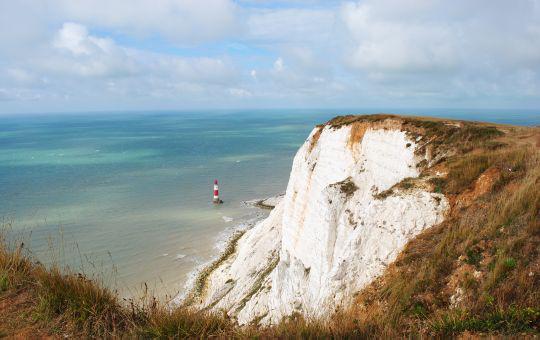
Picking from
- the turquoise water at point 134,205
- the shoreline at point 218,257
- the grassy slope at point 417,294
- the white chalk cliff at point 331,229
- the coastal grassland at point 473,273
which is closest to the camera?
the grassy slope at point 417,294

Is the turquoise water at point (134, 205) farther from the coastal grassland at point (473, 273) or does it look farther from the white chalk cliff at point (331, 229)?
the coastal grassland at point (473, 273)

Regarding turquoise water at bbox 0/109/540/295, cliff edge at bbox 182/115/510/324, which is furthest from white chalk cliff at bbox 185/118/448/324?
turquoise water at bbox 0/109/540/295

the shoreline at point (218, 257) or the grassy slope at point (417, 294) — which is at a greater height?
the grassy slope at point (417, 294)

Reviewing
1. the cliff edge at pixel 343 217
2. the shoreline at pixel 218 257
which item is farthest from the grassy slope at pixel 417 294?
the shoreline at pixel 218 257

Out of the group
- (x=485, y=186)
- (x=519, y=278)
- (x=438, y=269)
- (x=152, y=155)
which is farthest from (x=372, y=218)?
(x=152, y=155)

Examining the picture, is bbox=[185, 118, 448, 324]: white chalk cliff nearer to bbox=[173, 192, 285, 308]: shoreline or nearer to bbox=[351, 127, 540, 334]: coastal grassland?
bbox=[173, 192, 285, 308]: shoreline

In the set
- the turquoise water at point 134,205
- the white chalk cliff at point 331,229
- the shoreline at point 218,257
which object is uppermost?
the white chalk cliff at point 331,229
